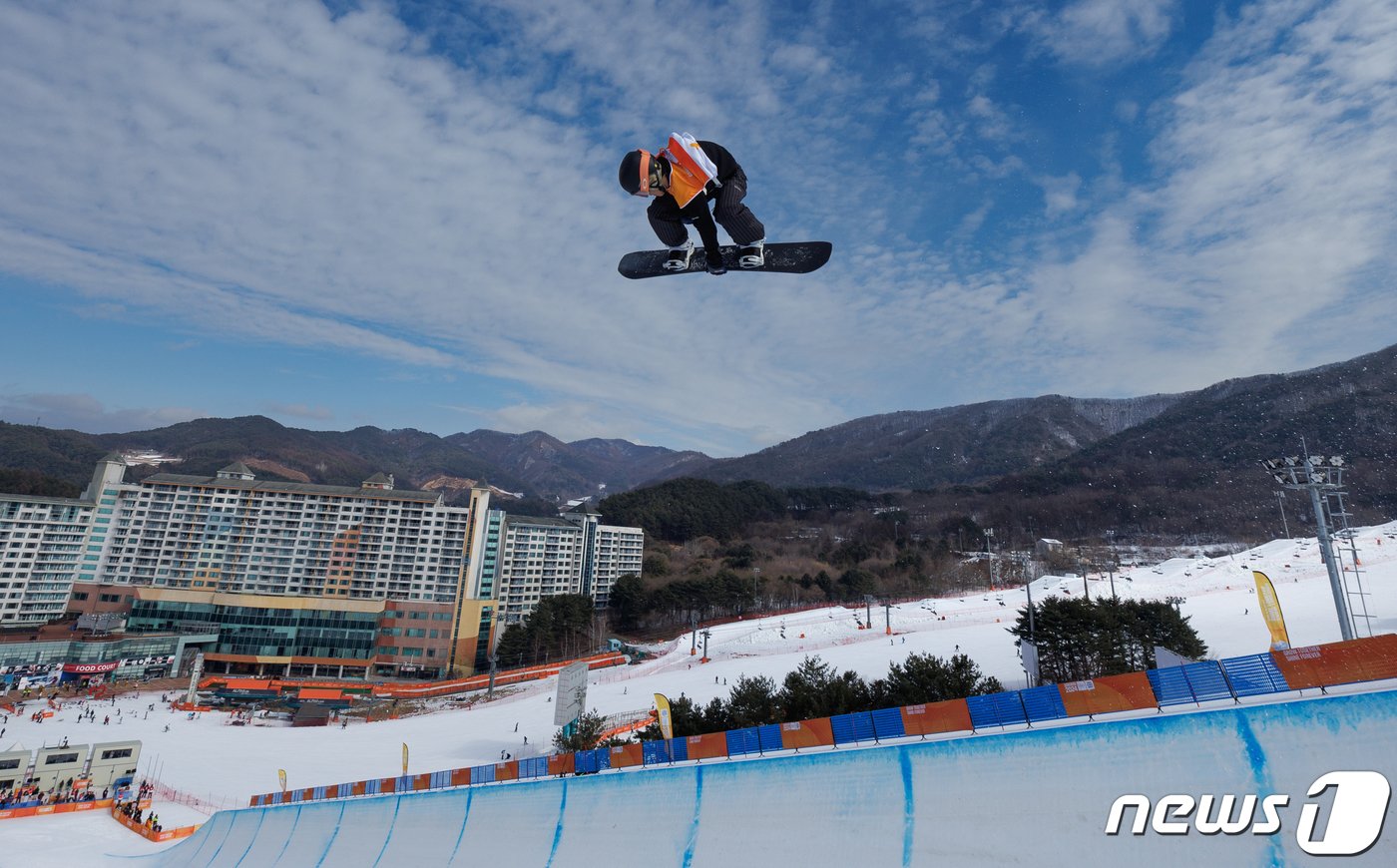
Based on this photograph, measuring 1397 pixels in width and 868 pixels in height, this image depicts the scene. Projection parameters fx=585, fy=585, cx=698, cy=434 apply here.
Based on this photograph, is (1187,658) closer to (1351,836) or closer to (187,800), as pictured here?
(1351,836)

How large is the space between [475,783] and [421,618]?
208ft

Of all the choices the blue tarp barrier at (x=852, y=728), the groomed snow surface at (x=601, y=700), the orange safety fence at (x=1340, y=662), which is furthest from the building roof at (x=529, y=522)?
the orange safety fence at (x=1340, y=662)

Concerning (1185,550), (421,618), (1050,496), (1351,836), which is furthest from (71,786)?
(1050,496)

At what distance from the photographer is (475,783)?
19.4m

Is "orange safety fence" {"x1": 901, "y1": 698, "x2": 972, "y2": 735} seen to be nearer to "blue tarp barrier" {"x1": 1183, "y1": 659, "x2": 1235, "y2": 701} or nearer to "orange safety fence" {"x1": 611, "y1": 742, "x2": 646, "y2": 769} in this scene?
"blue tarp barrier" {"x1": 1183, "y1": 659, "x2": 1235, "y2": 701}

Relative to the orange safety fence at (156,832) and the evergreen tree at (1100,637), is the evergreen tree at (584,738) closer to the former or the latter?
the orange safety fence at (156,832)

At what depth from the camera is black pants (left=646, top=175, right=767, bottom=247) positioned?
22.7 ft

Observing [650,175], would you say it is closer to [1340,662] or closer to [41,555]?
[1340,662]

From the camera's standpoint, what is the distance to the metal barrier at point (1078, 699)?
359 inches

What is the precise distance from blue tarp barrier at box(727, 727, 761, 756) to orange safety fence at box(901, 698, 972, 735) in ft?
11.5

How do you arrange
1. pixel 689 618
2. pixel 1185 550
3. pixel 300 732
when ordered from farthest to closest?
pixel 1185 550 → pixel 689 618 → pixel 300 732

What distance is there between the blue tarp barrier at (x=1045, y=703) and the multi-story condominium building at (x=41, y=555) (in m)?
110

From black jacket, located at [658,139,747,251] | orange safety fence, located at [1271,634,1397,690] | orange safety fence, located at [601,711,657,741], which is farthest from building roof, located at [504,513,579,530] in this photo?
orange safety fence, located at [1271,634,1397,690]

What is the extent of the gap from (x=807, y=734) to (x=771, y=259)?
10.8m
